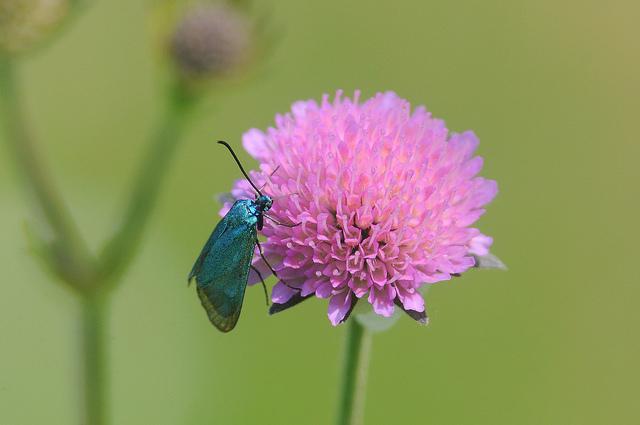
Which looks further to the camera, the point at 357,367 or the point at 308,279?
the point at 357,367

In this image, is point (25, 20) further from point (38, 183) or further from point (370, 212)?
point (370, 212)

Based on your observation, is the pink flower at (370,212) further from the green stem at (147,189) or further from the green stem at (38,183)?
the green stem at (38,183)

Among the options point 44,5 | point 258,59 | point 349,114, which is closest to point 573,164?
point 258,59

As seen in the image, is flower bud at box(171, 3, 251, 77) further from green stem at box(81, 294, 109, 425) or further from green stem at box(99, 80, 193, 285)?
green stem at box(81, 294, 109, 425)

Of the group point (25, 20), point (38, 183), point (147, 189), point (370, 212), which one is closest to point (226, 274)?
point (370, 212)

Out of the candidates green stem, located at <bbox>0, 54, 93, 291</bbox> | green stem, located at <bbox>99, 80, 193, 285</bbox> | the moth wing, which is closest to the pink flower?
the moth wing

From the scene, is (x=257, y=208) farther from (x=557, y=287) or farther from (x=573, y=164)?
(x=573, y=164)
